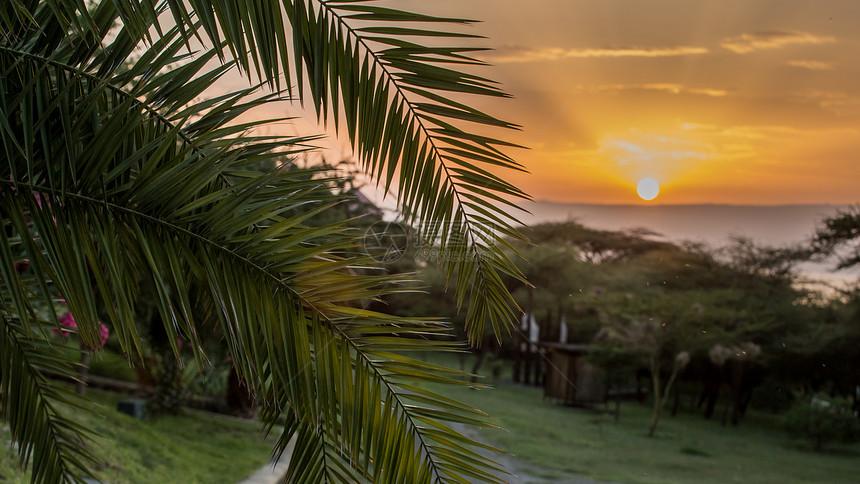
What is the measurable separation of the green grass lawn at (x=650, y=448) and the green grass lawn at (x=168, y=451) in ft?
7.83

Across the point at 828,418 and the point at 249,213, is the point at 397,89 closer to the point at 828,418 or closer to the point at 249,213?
the point at 249,213

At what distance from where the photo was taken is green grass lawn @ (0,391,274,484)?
12.6 ft

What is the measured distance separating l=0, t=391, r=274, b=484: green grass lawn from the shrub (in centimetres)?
442

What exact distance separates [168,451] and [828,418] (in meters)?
5.19

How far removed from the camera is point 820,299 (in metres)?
5.60

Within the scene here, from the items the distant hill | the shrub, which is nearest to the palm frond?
the distant hill

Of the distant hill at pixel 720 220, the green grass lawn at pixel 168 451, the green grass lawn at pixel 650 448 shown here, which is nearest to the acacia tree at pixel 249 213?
the green grass lawn at pixel 168 451

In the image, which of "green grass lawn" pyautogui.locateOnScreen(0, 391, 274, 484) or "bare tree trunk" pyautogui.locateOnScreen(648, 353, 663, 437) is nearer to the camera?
"green grass lawn" pyautogui.locateOnScreen(0, 391, 274, 484)

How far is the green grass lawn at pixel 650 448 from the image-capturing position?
6.22 metres

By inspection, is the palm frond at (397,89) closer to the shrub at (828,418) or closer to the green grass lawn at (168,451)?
the green grass lawn at (168,451)

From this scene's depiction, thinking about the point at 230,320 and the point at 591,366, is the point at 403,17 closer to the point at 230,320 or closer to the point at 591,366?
the point at 230,320

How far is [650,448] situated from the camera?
6.84 m

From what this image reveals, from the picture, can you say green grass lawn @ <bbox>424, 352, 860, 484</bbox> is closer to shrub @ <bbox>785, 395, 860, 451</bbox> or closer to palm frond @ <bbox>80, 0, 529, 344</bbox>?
shrub @ <bbox>785, 395, 860, 451</bbox>

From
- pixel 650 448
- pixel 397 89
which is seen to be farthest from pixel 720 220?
pixel 397 89
